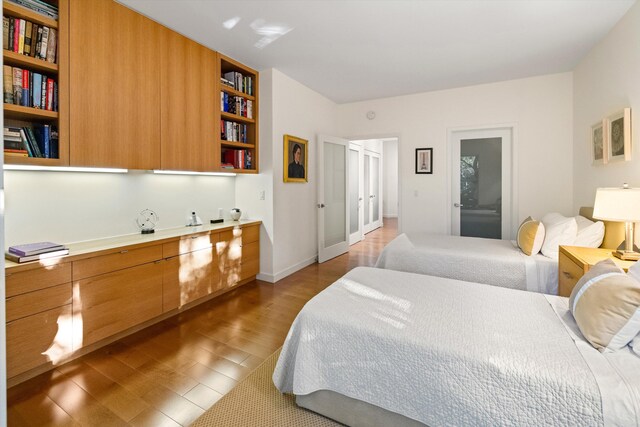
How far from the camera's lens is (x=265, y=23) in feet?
9.46

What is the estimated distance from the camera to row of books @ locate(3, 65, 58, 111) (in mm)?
2088

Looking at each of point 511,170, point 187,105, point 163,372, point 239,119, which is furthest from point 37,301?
point 511,170

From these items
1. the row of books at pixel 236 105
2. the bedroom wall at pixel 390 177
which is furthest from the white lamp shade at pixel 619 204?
the bedroom wall at pixel 390 177

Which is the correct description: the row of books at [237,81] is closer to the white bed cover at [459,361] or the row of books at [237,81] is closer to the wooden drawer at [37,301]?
the wooden drawer at [37,301]

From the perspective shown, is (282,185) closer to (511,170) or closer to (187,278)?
(187,278)

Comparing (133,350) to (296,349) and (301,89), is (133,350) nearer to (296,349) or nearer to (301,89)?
(296,349)

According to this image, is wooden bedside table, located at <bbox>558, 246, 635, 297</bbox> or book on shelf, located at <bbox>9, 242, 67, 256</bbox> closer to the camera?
book on shelf, located at <bbox>9, 242, 67, 256</bbox>

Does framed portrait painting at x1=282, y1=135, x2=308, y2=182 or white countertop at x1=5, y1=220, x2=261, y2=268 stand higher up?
framed portrait painting at x1=282, y1=135, x2=308, y2=182

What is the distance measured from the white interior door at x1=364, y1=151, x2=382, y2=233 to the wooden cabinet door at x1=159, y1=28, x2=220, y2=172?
4752 mm

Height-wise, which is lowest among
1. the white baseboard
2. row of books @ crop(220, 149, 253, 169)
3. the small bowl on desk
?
the white baseboard

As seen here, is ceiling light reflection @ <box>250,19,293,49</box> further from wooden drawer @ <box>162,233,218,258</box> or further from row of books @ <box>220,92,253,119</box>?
wooden drawer @ <box>162,233,218,258</box>

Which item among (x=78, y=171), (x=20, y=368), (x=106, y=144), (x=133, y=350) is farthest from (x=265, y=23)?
(x=20, y=368)

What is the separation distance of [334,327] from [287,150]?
3.05 metres

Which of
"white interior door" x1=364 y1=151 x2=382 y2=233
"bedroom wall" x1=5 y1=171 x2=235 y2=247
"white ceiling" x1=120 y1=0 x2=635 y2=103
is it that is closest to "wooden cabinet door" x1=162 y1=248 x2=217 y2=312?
"bedroom wall" x1=5 y1=171 x2=235 y2=247
